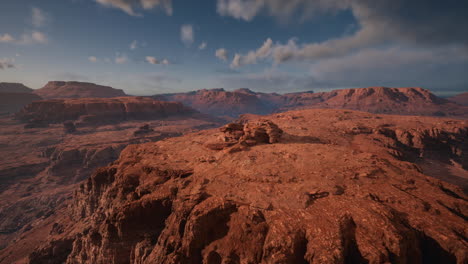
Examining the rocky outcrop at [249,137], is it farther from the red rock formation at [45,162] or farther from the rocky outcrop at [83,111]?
the rocky outcrop at [83,111]

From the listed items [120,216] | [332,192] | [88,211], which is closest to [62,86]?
[88,211]

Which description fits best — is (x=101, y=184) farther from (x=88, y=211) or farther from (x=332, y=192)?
(x=332, y=192)

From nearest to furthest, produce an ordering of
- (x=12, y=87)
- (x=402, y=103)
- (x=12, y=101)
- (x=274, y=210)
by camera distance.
Answer: (x=274, y=210)
(x=402, y=103)
(x=12, y=101)
(x=12, y=87)

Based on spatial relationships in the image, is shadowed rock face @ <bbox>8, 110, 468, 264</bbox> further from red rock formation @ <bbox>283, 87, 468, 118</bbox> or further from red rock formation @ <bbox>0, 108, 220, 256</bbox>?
red rock formation @ <bbox>283, 87, 468, 118</bbox>

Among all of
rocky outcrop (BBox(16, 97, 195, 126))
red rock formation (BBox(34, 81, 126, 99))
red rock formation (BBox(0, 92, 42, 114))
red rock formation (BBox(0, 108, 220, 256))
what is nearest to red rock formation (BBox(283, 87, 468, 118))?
red rock formation (BBox(0, 108, 220, 256))

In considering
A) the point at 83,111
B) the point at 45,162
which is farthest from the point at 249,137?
the point at 83,111

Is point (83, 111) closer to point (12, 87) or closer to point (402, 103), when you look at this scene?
point (12, 87)

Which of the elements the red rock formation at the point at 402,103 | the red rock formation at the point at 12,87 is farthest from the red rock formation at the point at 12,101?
the red rock formation at the point at 402,103
